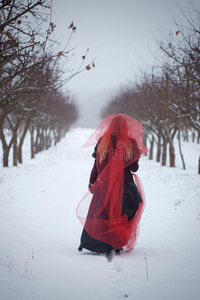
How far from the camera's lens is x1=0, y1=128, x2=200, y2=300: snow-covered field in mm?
2561

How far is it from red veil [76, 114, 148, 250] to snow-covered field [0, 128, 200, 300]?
394mm

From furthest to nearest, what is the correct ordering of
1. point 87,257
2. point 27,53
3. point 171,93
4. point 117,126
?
point 171,93 → point 27,53 → point 117,126 → point 87,257

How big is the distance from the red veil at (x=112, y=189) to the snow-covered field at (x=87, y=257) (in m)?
0.39

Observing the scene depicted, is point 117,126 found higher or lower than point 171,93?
lower

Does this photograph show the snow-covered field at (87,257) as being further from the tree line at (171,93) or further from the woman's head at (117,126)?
the tree line at (171,93)

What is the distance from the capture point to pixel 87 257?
362 cm

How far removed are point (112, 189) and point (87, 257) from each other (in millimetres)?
1222

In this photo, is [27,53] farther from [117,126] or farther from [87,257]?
[87,257]

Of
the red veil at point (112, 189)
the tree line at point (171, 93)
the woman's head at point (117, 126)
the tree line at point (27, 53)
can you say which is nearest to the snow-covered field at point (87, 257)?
the red veil at point (112, 189)

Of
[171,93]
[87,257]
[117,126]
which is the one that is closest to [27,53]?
[117,126]

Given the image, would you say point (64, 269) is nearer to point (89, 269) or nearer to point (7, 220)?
point (89, 269)

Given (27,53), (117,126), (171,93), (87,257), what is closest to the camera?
(87,257)

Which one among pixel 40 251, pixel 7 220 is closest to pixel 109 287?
pixel 40 251

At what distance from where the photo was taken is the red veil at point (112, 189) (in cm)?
367
